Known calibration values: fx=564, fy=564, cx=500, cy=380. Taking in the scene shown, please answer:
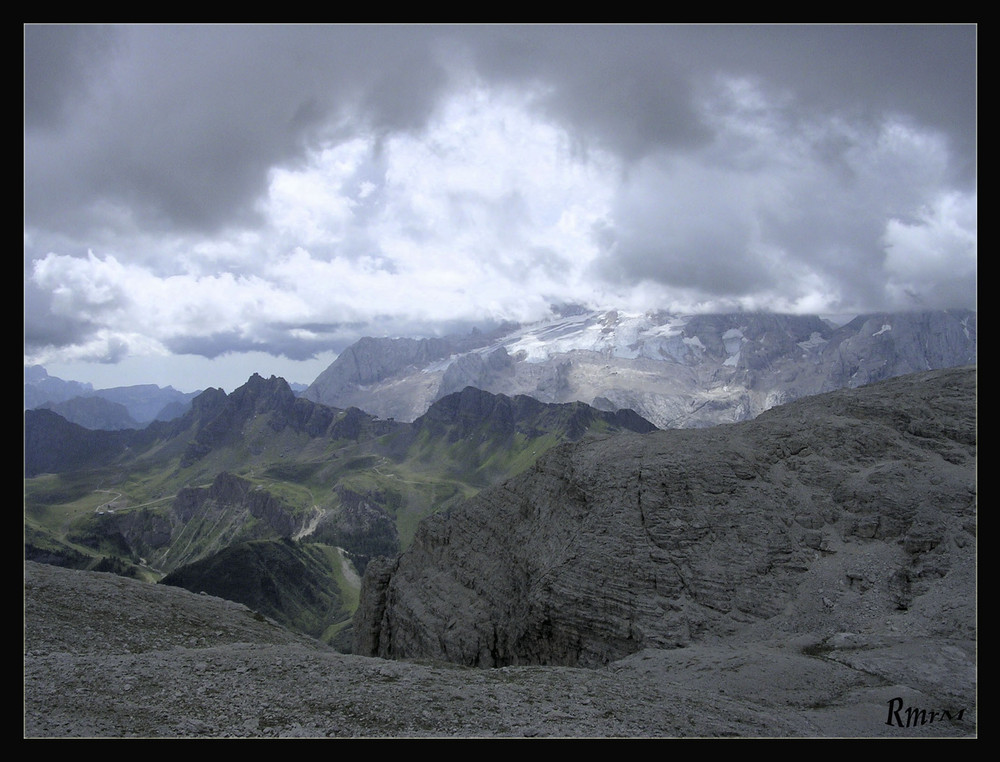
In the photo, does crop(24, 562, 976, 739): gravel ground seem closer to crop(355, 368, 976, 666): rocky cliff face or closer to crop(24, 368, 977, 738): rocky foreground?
Answer: crop(24, 368, 977, 738): rocky foreground

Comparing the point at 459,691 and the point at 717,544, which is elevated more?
the point at 717,544

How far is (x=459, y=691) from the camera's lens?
2000cm

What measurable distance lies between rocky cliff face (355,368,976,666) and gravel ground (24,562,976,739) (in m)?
5.54

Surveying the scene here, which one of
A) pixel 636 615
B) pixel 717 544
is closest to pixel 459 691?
pixel 636 615

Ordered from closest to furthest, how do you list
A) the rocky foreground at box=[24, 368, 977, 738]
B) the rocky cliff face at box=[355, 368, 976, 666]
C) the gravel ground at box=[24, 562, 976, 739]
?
the gravel ground at box=[24, 562, 976, 739], the rocky foreground at box=[24, 368, 977, 738], the rocky cliff face at box=[355, 368, 976, 666]

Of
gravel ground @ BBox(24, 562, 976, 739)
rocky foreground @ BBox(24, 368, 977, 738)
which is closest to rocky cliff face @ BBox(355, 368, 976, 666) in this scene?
rocky foreground @ BBox(24, 368, 977, 738)

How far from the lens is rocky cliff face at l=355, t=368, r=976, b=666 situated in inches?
1362

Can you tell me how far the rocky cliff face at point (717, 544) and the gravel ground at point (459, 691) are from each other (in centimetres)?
554

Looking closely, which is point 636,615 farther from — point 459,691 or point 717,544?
point 459,691

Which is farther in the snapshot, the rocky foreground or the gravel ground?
the rocky foreground

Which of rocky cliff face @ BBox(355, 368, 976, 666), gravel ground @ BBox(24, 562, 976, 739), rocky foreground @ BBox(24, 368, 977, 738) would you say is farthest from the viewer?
rocky cliff face @ BBox(355, 368, 976, 666)

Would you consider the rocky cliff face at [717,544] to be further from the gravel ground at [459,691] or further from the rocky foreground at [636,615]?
the gravel ground at [459,691]

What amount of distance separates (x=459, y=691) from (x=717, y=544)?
2514 cm
